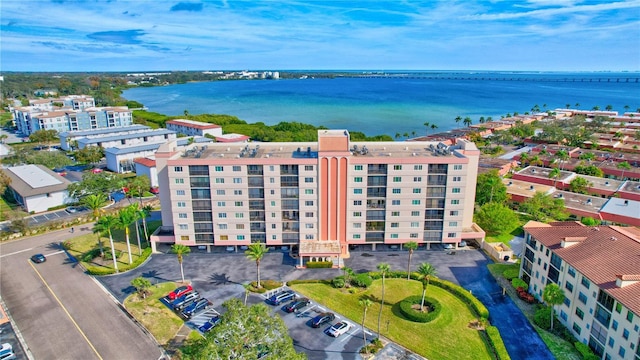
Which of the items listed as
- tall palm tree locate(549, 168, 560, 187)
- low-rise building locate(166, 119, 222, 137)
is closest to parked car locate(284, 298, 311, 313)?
tall palm tree locate(549, 168, 560, 187)

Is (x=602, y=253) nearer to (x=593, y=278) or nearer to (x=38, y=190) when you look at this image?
(x=593, y=278)

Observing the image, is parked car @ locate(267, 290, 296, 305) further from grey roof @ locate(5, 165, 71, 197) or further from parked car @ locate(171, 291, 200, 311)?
grey roof @ locate(5, 165, 71, 197)

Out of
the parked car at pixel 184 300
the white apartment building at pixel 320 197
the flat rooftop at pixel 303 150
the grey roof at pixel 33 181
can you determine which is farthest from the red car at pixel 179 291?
the grey roof at pixel 33 181

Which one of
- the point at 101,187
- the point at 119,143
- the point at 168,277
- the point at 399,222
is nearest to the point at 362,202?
the point at 399,222

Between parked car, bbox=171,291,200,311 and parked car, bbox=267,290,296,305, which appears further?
parked car, bbox=267,290,296,305

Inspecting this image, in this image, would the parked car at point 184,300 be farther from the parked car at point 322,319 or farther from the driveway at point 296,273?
the parked car at point 322,319

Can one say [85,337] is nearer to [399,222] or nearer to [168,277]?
[168,277]
